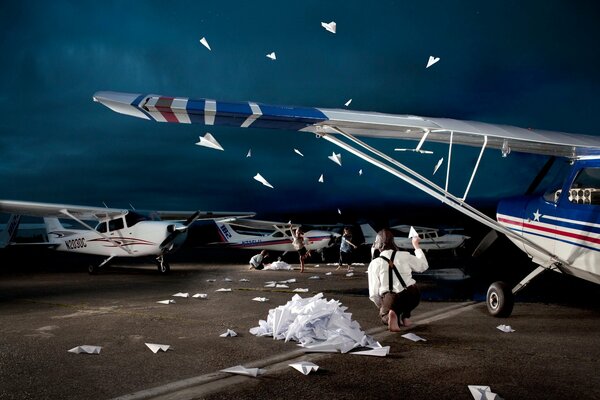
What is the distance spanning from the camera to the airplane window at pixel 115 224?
16.0 metres

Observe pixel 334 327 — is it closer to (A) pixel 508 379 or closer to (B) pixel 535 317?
(A) pixel 508 379

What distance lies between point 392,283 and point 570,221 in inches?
108

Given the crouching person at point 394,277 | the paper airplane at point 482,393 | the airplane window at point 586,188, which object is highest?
the airplane window at point 586,188

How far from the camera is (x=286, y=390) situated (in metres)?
3.44

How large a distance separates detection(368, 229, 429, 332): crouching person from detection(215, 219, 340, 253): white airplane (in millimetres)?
15708

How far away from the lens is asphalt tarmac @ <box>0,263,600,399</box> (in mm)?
3492

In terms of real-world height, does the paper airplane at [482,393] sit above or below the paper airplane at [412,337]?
above

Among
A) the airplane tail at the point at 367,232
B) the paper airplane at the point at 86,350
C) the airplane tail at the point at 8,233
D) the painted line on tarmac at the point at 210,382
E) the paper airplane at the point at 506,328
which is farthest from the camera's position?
the airplane tail at the point at 367,232

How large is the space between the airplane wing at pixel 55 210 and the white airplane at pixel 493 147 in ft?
35.7

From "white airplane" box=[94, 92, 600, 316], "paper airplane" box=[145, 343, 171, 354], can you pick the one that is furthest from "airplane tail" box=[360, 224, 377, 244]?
"paper airplane" box=[145, 343, 171, 354]

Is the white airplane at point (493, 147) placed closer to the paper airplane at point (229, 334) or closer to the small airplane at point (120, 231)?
the paper airplane at point (229, 334)

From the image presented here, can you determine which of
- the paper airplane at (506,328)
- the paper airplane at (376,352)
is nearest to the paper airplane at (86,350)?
the paper airplane at (376,352)

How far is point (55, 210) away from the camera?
1472 centimetres

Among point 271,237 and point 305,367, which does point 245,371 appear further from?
point 271,237
